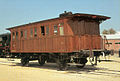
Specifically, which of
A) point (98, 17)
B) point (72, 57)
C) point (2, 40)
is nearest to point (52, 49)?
point (72, 57)

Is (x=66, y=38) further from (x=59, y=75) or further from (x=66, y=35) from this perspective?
(x=59, y=75)

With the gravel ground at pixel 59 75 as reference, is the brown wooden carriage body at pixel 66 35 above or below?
above

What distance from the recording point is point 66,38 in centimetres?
1334

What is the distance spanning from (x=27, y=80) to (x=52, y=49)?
510cm

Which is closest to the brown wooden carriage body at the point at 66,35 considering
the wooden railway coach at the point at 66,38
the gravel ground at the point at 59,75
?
the wooden railway coach at the point at 66,38

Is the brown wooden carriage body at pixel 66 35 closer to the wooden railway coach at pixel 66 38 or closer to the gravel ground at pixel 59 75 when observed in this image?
the wooden railway coach at pixel 66 38

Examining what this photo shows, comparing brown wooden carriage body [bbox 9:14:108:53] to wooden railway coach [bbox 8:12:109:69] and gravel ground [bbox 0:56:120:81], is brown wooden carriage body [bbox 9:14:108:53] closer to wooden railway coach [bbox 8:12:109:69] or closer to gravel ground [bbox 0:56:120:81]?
wooden railway coach [bbox 8:12:109:69]

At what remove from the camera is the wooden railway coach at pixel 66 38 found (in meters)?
13.3

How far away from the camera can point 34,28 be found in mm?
16203

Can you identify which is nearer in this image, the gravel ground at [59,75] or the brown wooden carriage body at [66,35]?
the gravel ground at [59,75]

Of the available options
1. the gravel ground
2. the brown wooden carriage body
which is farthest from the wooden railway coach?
the gravel ground

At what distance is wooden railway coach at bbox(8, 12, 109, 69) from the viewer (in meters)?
13.3

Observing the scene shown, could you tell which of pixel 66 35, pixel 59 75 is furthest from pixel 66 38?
pixel 59 75

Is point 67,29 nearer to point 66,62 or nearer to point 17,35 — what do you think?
point 66,62
